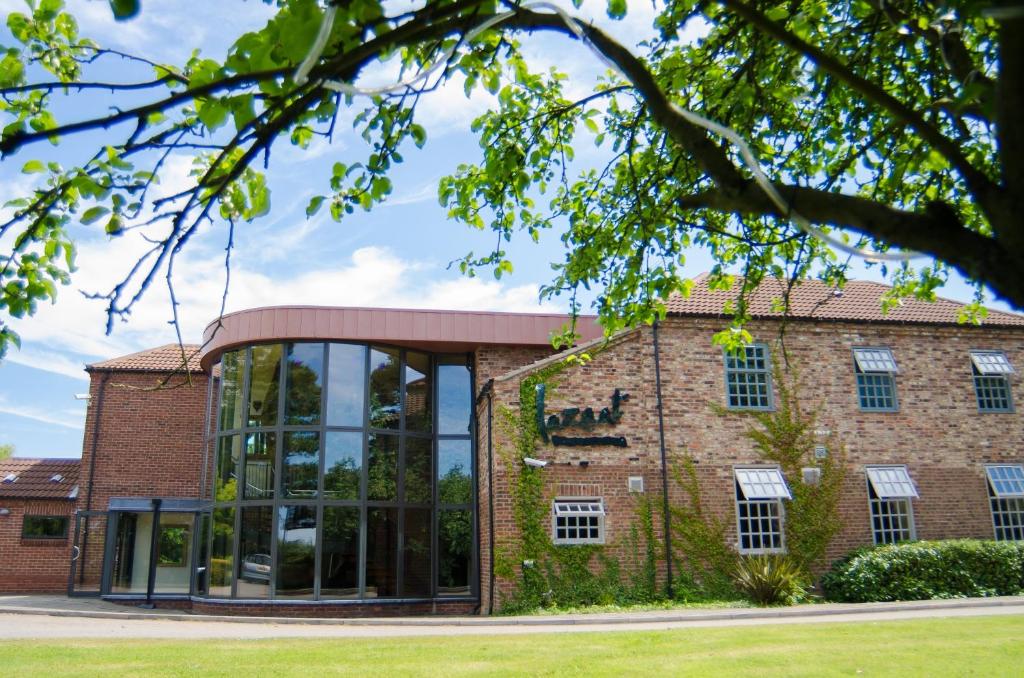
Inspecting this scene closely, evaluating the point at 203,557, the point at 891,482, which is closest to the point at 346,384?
the point at 203,557

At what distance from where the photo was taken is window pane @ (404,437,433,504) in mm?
18453

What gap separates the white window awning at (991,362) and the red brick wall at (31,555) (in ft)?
73.9

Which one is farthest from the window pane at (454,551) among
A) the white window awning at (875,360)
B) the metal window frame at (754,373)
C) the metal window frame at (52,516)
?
the metal window frame at (52,516)

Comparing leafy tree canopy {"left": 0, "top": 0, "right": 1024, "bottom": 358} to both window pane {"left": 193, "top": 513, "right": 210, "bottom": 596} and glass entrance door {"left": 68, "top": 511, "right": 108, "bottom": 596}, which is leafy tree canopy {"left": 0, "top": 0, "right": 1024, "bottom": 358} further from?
glass entrance door {"left": 68, "top": 511, "right": 108, "bottom": 596}

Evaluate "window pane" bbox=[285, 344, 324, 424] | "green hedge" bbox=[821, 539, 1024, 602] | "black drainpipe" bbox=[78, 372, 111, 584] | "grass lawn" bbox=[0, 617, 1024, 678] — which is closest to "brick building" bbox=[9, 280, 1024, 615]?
"window pane" bbox=[285, 344, 324, 424]

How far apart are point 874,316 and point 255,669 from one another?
51.4 feet

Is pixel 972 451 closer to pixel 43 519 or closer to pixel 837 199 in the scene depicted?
pixel 837 199

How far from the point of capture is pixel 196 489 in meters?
21.6

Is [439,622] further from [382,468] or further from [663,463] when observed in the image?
[663,463]

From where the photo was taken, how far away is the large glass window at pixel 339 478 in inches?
685

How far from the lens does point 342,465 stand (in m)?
17.8

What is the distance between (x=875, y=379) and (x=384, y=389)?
36.0ft

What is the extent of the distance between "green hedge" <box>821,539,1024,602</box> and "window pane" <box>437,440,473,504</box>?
25.2ft

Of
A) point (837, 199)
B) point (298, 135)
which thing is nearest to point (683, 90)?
point (298, 135)
